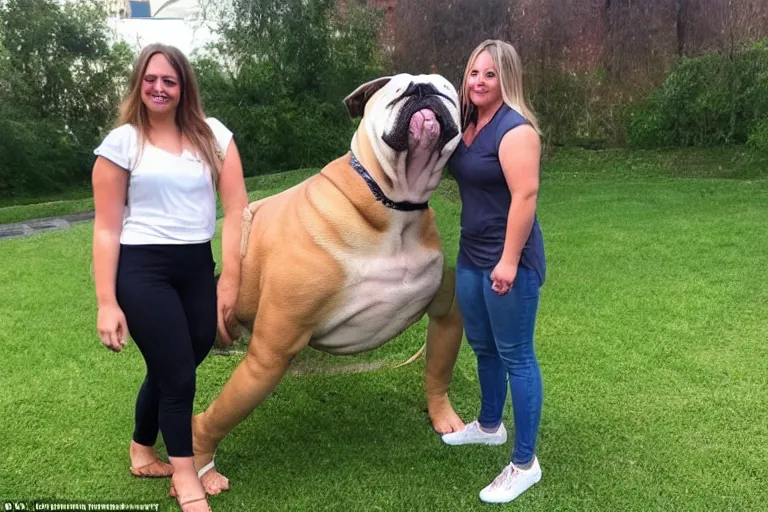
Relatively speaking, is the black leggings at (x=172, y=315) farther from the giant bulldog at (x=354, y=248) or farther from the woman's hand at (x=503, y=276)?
the woman's hand at (x=503, y=276)

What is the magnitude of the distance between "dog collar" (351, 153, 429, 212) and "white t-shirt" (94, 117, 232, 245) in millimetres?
418

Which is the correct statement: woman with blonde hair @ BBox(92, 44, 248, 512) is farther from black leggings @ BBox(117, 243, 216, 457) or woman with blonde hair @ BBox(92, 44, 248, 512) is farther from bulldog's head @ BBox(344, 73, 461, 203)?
bulldog's head @ BBox(344, 73, 461, 203)

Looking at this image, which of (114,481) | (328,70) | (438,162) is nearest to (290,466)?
(114,481)

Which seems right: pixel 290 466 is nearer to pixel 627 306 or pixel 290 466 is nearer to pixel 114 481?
pixel 114 481

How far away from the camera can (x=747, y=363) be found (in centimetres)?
321

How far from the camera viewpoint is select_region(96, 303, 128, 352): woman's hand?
175 cm

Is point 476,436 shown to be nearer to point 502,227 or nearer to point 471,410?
point 471,410

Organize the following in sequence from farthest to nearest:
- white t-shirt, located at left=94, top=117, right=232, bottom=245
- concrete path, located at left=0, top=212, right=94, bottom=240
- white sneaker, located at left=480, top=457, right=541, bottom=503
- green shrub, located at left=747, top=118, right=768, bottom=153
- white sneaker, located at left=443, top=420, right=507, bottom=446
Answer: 1. green shrub, located at left=747, top=118, right=768, bottom=153
2. concrete path, located at left=0, top=212, right=94, bottom=240
3. white sneaker, located at left=443, top=420, right=507, bottom=446
4. white sneaker, located at left=480, top=457, right=541, bottom=503
5. white t-shirt, located at left=94, top=117, right=232, bottom=245

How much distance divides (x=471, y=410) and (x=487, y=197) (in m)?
1.23

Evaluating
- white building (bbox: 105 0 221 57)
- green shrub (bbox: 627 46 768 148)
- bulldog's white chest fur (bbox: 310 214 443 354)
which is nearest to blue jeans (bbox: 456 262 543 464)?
bulldog's white chest fur (bbox: 310 214 443 354)

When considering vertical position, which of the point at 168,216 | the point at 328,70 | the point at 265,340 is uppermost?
the point at 328,70

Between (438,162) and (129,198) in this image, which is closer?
(129,198)

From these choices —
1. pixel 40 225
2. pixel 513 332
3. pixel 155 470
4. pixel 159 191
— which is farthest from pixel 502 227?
pixel 40 225

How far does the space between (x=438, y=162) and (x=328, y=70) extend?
31.1 feet
